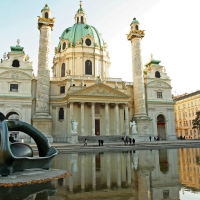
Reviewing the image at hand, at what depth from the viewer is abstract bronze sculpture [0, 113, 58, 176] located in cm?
810

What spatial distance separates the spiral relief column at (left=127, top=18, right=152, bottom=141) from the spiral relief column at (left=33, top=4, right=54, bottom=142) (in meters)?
17.9

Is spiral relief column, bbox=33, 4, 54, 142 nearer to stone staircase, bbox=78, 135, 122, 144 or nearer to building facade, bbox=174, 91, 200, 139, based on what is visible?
stone staircase, bbox=78, 135, 122, 144

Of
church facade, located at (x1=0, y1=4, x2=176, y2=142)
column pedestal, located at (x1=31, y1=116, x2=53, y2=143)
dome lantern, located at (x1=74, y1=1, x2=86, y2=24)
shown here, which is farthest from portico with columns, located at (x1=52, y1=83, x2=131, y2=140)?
dome lantern, located at (x1=74, y1=1, x2=86, y2=24)

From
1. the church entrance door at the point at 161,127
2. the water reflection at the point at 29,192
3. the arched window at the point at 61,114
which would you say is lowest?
the water reflection at the point at 29,192

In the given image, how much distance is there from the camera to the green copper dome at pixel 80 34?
54.3 metres

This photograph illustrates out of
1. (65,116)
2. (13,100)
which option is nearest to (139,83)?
(65,116)

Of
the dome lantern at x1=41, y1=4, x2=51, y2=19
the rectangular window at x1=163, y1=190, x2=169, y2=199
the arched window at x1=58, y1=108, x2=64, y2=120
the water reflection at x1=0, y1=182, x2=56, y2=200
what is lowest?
the rectangular window at x1=163, y1=190, x2=169, y2=199

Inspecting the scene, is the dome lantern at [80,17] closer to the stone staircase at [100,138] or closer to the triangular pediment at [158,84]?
the triangular pediment at [158,84]

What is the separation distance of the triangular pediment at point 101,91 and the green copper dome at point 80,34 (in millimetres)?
15672

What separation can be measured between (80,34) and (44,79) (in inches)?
815

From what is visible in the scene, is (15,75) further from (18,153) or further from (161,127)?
(18,153)

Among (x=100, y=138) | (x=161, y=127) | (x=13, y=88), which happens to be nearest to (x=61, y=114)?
(x=13, y=88)

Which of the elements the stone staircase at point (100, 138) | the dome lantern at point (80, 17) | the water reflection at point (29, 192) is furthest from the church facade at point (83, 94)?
the water reflection at point (29, 192)

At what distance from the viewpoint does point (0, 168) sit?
8.32 m
